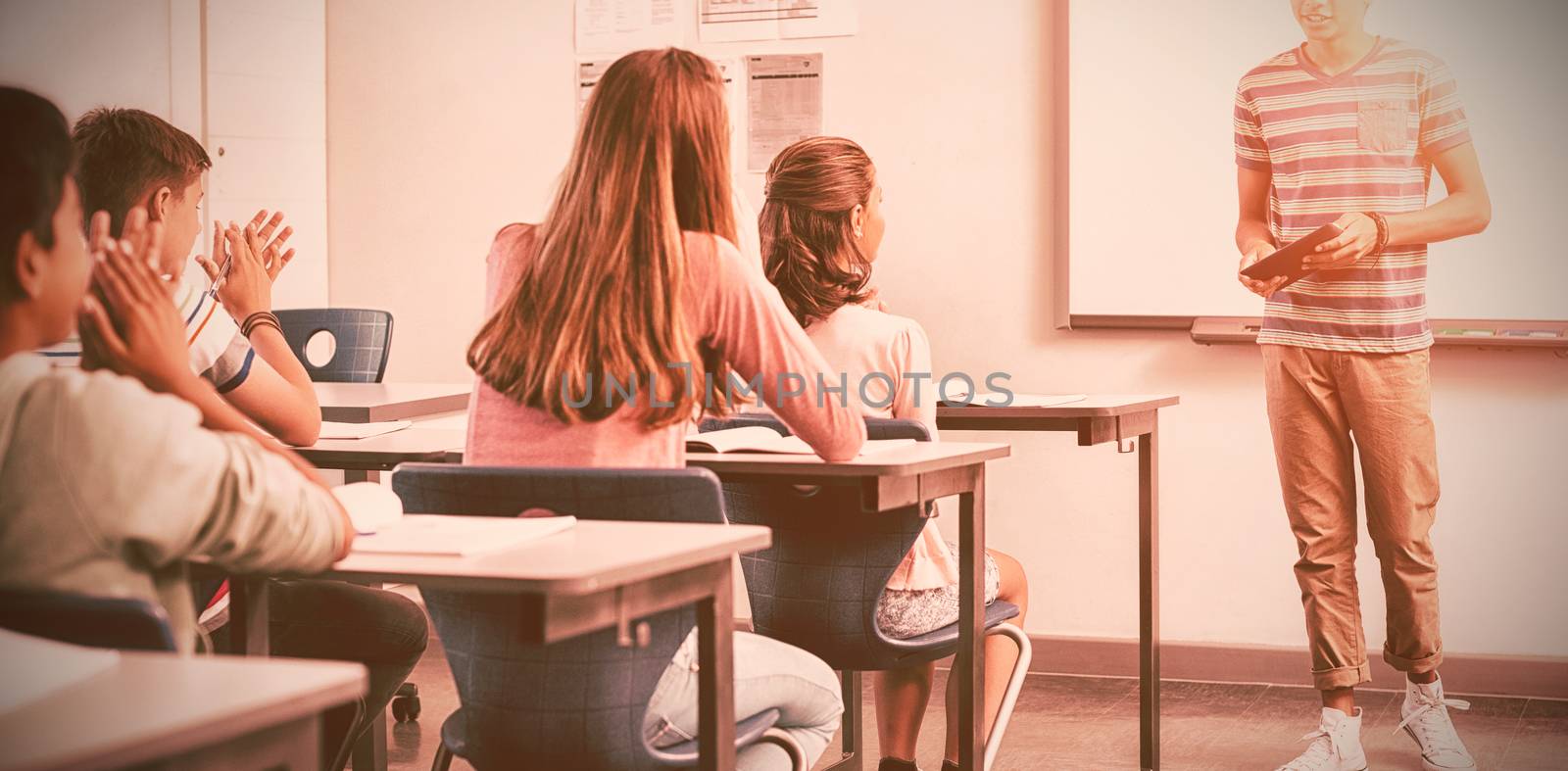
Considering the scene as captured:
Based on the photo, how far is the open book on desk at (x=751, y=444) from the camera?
7.11 ft

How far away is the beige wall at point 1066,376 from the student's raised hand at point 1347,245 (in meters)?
0.81

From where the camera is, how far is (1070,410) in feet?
8.89

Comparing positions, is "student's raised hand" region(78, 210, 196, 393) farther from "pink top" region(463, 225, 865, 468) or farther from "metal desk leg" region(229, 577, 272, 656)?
"pink top" region(463, 225, 865, 468)

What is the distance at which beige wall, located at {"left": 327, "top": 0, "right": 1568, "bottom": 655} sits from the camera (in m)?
3.72

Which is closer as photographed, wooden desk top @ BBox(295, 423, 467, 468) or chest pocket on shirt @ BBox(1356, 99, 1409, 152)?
wooden desk top @ BBox(295, 423, 467, 468)

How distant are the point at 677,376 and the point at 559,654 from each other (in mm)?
382

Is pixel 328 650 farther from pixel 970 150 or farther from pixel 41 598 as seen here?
pixel 970 150

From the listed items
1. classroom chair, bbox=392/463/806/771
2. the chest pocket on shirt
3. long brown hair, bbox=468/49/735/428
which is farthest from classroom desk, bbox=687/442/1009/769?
the chest pocket on shirt

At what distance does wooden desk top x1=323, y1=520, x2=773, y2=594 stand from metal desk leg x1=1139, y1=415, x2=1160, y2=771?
177 cm

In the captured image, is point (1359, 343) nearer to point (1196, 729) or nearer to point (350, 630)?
point (1196, 729)

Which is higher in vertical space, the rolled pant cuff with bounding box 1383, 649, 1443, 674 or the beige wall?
the beige wall

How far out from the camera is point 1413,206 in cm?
316

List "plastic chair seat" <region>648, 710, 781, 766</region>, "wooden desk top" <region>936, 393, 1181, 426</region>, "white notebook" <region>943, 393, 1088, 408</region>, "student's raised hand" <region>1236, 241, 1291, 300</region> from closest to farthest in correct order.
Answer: "plastic chair seat" <region>648, 710, 781, 766</region>, "wooden desk top" <region>936, 393, 1181, 426</region>, "white notebook" <region>943, 393, 1088, 408</region>, "student's raised hand" <region>1236, 241, 1291, 300</region>

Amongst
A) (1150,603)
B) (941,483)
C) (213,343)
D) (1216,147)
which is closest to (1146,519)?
(1150,603)
